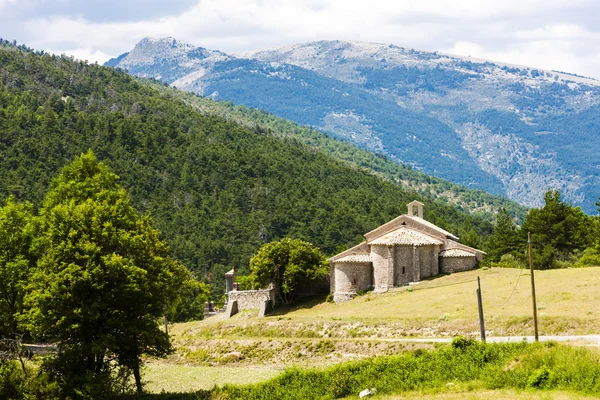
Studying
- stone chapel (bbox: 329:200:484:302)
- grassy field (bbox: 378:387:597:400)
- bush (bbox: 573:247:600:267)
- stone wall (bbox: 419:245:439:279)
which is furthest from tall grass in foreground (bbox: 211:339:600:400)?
Result: bush (bbox: 573:247:600:267)

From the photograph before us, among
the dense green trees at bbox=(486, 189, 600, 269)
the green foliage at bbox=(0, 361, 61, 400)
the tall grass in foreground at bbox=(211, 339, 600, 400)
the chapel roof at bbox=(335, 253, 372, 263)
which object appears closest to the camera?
the tall grass in foreground at bbox=(211, 339, 600, 400)

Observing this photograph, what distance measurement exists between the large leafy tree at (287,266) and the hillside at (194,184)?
178 ft

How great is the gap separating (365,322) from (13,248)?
2308 centimetres

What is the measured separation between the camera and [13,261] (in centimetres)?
4488

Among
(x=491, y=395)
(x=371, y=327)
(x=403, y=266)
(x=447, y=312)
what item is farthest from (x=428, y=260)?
(x=491, y=395)

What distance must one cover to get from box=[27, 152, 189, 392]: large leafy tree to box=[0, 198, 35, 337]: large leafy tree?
11.6ft

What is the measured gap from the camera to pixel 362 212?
172 meters

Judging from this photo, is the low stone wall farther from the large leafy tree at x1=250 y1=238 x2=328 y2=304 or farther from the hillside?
the hillside

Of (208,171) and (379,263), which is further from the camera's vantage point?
(208,171)

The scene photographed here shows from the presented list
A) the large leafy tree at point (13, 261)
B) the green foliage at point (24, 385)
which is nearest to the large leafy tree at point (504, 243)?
the large leafy tree at point (13, 261)

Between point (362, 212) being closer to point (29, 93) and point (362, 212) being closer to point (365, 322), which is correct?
point (29, 93)

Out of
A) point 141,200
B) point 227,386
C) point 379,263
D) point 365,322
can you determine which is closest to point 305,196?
point 141,200

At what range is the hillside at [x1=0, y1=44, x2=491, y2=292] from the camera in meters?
142

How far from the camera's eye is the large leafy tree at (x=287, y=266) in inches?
Answer: 2813
